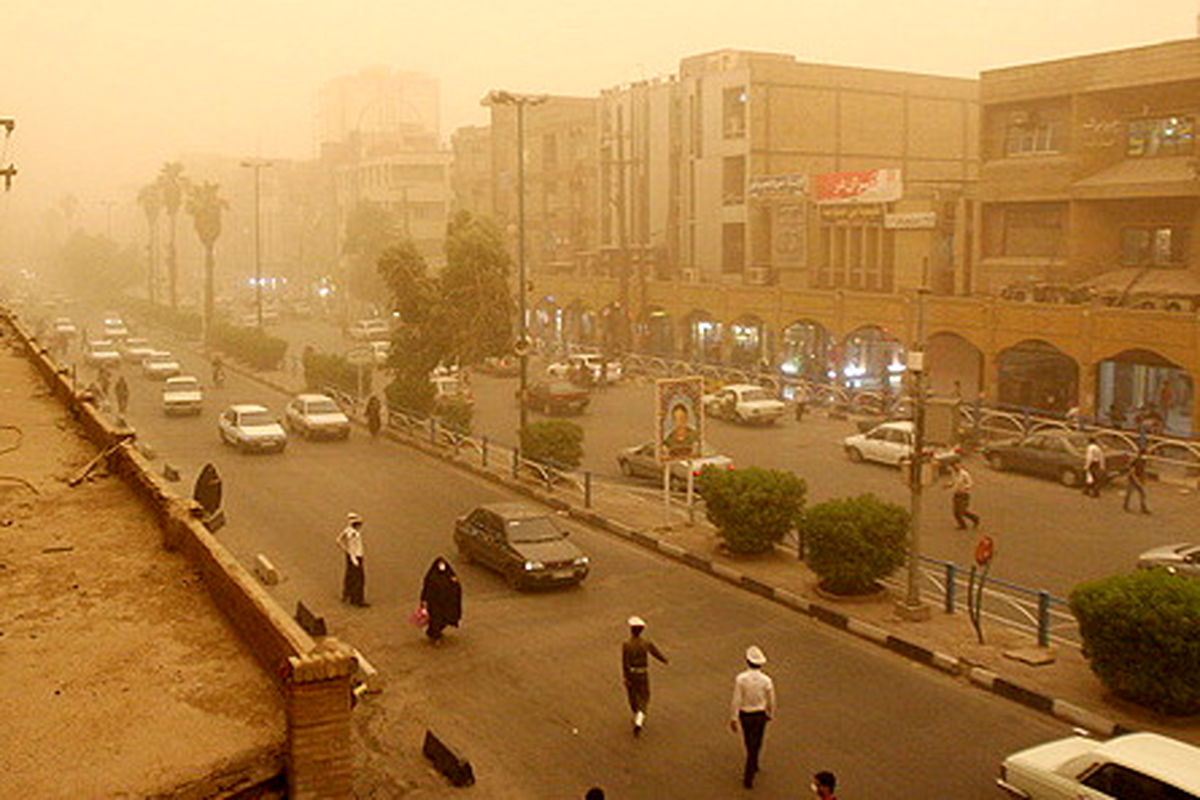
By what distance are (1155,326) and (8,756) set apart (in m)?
33.2

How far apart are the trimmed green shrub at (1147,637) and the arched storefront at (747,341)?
126ft

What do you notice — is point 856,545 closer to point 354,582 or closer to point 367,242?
point 354,582

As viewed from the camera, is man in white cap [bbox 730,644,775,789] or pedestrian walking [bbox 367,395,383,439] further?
pedestrian walking [bbox 367,395,383,439]

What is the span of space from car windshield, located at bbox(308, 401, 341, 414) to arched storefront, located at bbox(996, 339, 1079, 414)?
2129cm

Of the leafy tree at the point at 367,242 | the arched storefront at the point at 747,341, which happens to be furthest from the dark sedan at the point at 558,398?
the leafy tree at the point at 367,242

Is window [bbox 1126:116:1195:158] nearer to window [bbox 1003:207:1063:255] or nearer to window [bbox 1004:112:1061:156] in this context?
window [bbox 1004:112:1061:156]

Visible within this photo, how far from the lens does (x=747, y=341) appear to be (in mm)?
54812

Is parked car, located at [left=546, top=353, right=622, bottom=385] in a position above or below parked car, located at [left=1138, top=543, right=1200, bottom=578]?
above

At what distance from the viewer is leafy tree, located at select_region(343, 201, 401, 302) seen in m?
86.2

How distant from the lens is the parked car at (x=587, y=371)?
163ft

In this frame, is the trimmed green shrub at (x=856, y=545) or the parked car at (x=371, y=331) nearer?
the trimmed green shrub at (x=856, y=545)

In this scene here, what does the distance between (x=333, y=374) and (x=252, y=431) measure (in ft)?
40.7

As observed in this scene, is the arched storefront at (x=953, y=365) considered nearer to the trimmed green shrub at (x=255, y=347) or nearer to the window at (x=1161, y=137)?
the window at (x=1161, y=137)

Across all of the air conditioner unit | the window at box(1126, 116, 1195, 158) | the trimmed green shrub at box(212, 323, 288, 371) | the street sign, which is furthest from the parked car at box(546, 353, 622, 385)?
the window at box(1126, 116, 1195, 158)
